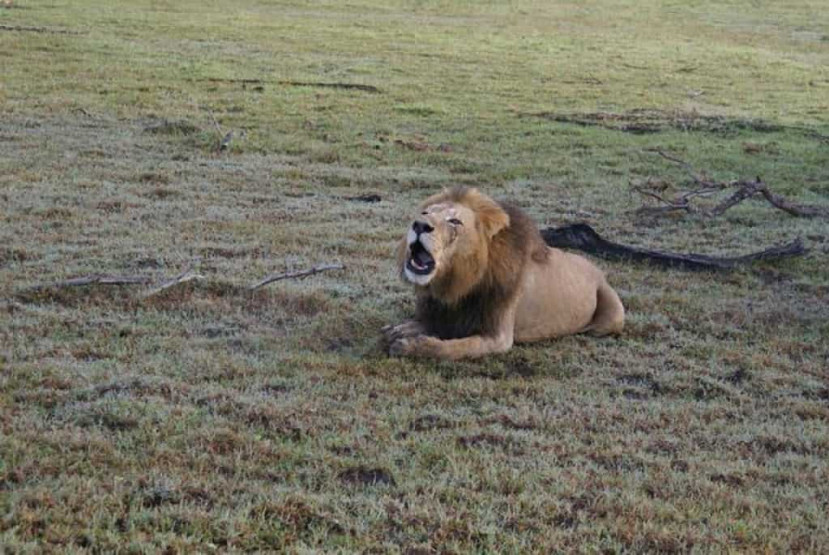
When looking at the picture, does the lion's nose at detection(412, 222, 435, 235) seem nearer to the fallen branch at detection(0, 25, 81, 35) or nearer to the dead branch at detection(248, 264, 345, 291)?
the dead branch at detection(248, 264, 345, 291)

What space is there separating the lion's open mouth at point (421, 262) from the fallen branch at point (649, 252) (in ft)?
10.9

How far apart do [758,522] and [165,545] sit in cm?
215

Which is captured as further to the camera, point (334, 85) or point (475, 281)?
point (334, 85)

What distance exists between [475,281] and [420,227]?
531mm

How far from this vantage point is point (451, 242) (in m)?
5.59

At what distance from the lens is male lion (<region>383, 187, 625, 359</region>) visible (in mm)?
5551

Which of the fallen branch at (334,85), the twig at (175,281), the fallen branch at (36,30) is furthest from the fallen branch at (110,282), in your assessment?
the fallen branch at (36,30)

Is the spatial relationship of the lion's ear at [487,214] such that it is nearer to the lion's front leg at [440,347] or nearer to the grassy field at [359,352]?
the lion's front leg at [440,347]

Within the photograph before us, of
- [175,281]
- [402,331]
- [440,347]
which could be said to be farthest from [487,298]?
[175,281]

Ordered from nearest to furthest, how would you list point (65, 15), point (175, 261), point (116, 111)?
point (175, 261) → point (116, 111) → point (65, 15)

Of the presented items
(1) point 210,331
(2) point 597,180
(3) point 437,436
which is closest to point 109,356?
(1) point 210,331

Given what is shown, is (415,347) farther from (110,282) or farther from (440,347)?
(110,282)

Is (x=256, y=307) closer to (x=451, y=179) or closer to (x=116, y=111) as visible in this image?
(x=451, y=179)

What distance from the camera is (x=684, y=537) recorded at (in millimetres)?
3934
